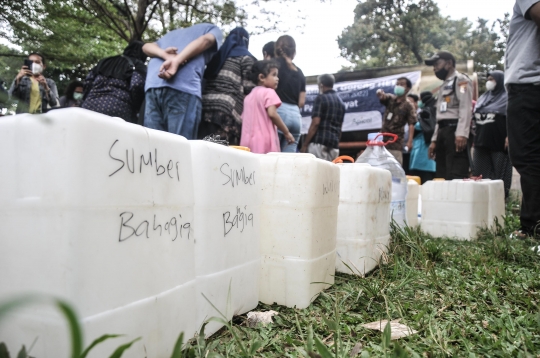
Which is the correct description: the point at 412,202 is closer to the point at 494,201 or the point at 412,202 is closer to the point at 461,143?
the point at 494,201

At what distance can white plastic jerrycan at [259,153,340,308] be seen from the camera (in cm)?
145

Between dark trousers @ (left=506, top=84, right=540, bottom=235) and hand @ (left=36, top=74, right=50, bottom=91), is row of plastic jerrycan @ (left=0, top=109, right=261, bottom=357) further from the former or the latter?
hand @ (left=36, top=74, right=50, bottom=91)

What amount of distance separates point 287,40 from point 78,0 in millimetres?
3738

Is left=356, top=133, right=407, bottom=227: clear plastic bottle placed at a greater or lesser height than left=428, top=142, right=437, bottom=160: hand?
lesser

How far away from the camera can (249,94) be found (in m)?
3.28

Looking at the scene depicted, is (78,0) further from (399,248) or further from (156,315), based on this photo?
(156,315)

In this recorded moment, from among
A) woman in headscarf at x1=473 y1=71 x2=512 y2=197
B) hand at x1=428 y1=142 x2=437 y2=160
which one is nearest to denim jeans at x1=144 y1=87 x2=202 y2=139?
hand at x1=428 y1=142 x2=437 y2=160

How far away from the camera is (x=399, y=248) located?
2156 mm

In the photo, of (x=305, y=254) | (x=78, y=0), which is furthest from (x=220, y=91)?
(x=78, y=0)

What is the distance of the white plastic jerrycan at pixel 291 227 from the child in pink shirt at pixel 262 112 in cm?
167

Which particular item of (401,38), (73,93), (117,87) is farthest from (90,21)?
(401,38)

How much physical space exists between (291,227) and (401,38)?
20066 mm

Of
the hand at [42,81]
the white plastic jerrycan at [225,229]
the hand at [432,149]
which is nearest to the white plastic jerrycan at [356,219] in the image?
the white plastic jerrycan at [225,229]

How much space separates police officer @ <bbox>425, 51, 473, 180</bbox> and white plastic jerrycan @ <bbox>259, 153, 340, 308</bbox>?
2989mm
